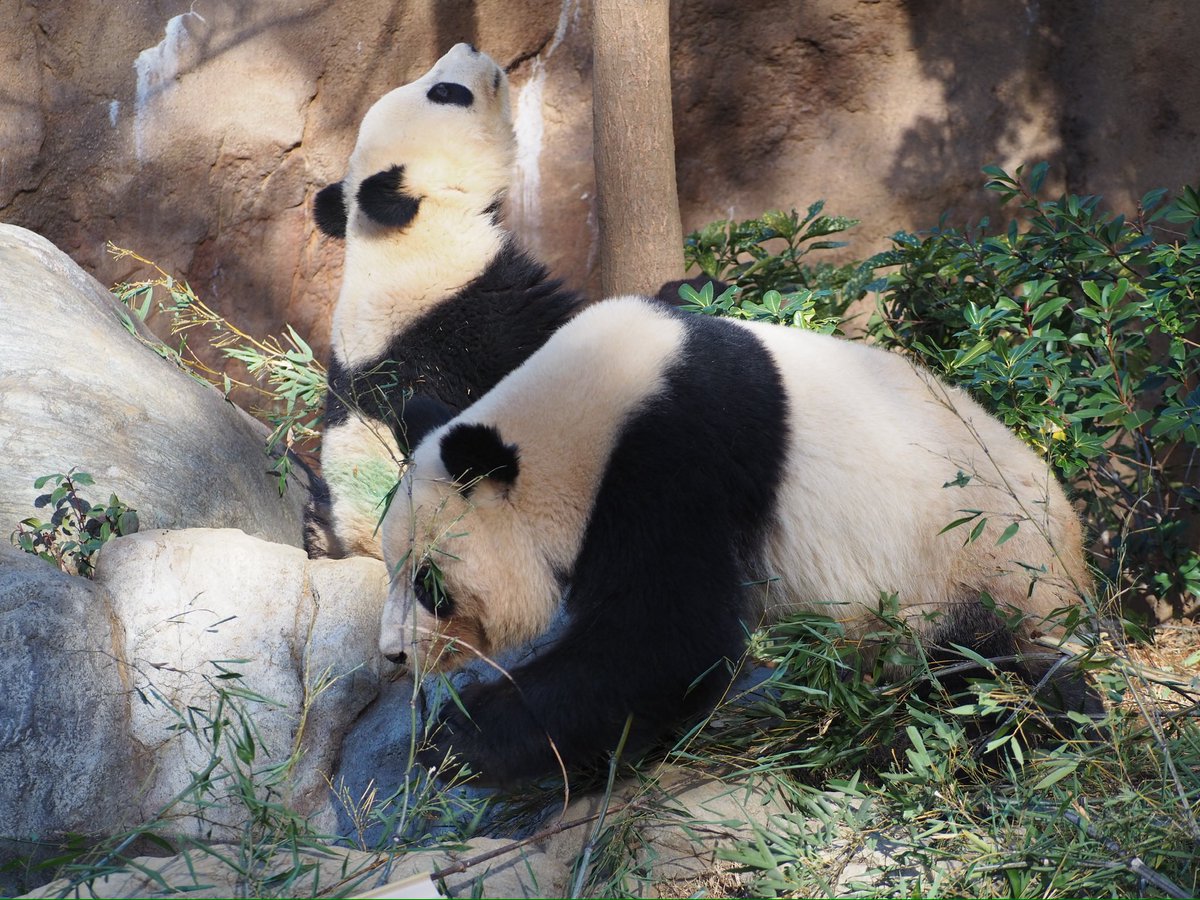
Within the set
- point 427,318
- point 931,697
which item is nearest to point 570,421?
point 931,697

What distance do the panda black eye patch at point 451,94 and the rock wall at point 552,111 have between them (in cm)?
226

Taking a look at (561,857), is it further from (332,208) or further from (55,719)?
(332,208)

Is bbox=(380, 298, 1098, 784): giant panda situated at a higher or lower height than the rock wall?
lower

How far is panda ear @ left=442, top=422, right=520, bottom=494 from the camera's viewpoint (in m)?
2.73

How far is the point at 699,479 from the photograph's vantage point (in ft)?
9.20

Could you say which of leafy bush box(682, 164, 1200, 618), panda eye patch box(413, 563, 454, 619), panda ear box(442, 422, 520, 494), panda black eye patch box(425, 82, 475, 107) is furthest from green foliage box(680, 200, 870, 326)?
panda eye patch box(413, 563, 454, 619)

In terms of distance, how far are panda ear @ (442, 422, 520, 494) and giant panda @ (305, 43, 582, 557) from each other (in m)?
1.31

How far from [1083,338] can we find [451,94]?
2.73 m

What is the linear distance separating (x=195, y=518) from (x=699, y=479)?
2.22m

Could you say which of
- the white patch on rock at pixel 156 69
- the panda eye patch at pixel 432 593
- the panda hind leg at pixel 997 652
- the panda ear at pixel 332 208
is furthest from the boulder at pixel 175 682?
the white patch on rock at pixel 156 69

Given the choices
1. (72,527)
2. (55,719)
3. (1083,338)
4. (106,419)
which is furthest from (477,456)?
(1083,338)

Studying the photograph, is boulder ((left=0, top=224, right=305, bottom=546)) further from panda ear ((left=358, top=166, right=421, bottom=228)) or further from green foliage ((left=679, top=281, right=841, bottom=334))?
green foliage ((left=679, top=281, right=841, bottom=334))

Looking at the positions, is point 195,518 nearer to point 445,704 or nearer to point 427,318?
point 427,318

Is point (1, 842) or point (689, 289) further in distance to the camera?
point (689, 289)
